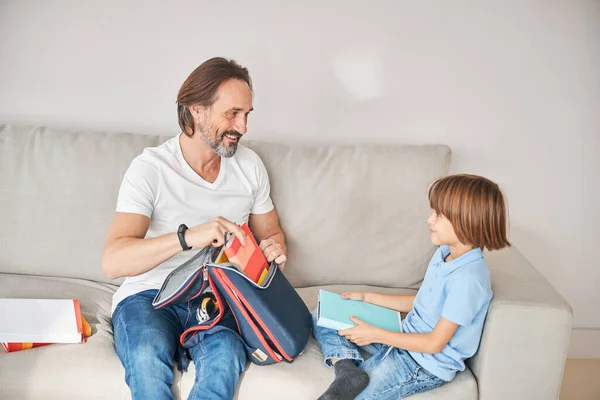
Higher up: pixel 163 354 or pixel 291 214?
pixel 291 214

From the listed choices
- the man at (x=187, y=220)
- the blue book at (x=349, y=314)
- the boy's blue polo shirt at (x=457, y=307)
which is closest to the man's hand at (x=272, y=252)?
the man at (x=187, y=220)

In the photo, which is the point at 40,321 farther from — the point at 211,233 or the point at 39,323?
the point at 211,233

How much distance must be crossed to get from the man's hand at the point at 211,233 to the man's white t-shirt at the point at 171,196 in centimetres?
25

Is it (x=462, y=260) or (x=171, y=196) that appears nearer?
(x=462, y=260)

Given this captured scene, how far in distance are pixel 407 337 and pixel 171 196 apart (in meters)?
0.82

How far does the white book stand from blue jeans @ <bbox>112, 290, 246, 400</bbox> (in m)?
0.12

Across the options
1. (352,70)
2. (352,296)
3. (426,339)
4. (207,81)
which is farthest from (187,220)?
(352,70)

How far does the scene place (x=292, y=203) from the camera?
91.4 inches

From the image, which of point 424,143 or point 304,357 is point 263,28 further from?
point 304,357

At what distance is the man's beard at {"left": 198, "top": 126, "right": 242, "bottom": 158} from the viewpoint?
2.06 m

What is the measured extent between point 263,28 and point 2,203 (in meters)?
1.12

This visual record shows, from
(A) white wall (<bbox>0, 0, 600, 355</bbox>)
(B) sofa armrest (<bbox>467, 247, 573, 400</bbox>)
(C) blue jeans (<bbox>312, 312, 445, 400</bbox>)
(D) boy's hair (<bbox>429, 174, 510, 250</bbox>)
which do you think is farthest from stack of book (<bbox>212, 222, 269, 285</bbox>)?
(A) white wall (<bbox>0, 0, 600, 355</bbox>)

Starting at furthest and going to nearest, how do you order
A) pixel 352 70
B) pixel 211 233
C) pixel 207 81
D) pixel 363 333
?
1. pixel 352 70
2. pixel 207 81
3. pixel 363 333
4. pixel 211 233

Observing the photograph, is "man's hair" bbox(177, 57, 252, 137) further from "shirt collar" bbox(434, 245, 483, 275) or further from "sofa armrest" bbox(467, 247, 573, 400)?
"sofa armrest" bbox(467, 247, 573, 400)
